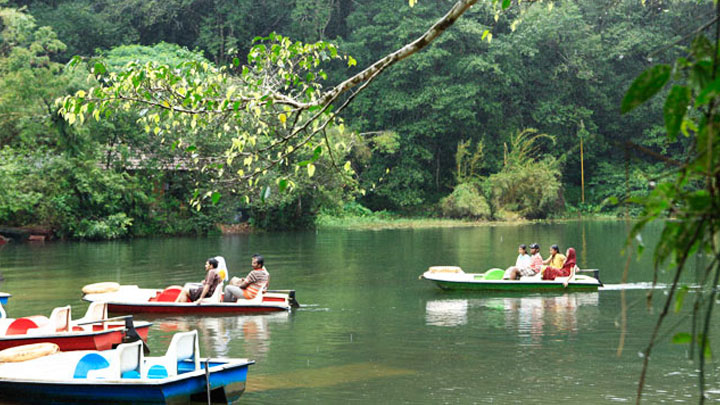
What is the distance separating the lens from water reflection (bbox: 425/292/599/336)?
46.3 ft

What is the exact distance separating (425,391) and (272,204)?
26.5m

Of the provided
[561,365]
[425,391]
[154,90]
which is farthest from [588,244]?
[154,90]

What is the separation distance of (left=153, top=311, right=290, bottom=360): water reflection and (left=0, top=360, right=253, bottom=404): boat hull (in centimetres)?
299

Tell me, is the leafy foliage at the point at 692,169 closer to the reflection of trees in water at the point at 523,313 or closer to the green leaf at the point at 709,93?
the green leaf at the point at 709,93

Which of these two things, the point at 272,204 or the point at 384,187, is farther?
the point at 384,187

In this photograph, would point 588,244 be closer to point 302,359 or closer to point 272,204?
point 272,204

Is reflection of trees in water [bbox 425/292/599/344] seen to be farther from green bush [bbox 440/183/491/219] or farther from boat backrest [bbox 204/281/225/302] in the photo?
green bush [bbox 440/183/491/219]

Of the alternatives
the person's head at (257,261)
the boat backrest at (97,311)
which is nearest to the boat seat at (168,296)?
the person's head at (257,261)

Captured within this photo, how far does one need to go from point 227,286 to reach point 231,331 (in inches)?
71.0

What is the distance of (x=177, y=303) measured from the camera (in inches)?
609

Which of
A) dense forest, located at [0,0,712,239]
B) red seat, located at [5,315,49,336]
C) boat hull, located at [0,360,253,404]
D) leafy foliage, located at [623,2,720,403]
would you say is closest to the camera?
leafy foliage, located at [623,2,720,403]

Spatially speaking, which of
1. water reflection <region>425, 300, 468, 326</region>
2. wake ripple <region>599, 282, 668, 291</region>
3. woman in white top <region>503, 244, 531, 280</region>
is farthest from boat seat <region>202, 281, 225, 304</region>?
wake ripple <region>599, 282, 668, 291</region>

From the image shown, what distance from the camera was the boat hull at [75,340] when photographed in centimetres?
1061

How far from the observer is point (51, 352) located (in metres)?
9.80
